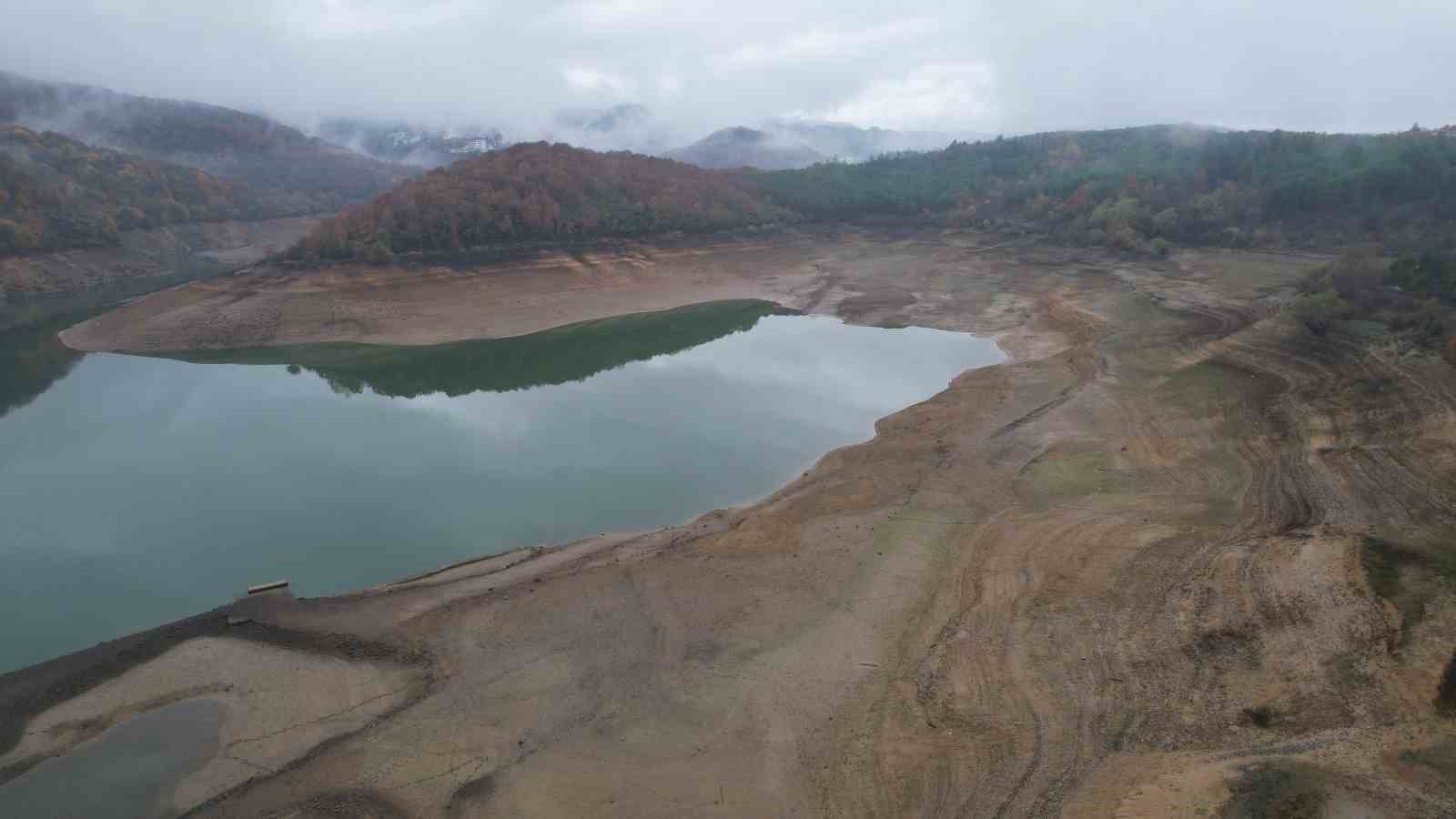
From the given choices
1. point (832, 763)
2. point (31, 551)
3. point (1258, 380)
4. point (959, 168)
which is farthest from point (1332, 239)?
point (31, 551)

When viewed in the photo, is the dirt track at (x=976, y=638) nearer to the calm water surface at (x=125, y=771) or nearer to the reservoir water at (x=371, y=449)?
the calm water surface at (x=125, y=771)

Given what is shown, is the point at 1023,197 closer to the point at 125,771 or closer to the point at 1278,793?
the point at 1278,793

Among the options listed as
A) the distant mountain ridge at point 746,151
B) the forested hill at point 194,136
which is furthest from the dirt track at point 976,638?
the distant mountain ridge at point 746,151

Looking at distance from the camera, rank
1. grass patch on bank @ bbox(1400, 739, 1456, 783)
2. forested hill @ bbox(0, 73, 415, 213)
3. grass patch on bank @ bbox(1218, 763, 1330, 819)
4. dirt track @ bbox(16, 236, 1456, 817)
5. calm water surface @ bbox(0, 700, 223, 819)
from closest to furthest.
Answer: grass patch on bank @ bbox(1218, 763, 1330, 819) < grass patch on bank @ bbox(1400, 739, 1456, 783) < dirt track @ bbox(16, 236, 1456, 817) < calm water surface @ bbox(0, 700, 223, 819) < forested hill @ bbox(0, 73, 415, 213)

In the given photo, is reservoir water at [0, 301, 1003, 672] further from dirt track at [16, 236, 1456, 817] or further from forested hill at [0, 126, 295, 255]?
forested hill at [0, 126, 295, 255]

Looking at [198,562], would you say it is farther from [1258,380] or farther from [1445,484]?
[1258,380]

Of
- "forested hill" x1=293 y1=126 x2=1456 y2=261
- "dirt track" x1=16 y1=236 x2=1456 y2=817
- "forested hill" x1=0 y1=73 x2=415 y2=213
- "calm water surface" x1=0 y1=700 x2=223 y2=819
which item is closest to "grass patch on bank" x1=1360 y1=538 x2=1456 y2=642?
"dirt track" x1=16 y1=236 x2=1456 y2=817
